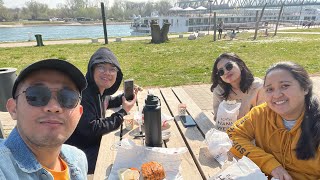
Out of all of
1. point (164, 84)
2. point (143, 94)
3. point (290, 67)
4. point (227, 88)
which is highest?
point (290, 67)

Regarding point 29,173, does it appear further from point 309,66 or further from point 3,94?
point 309,66

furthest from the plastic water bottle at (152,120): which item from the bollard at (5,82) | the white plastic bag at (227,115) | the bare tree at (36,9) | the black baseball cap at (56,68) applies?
the bare tree at (36,9)

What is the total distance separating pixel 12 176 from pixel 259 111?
1.52 metres

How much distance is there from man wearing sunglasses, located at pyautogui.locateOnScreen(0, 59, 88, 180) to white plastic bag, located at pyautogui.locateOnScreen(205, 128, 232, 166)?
3.02 feet

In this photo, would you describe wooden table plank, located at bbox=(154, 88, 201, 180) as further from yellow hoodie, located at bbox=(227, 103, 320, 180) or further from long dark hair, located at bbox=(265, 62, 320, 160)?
long dark hair, located at bbox=(265, 62, 320, 160)

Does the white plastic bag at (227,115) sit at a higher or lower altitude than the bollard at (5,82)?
higher

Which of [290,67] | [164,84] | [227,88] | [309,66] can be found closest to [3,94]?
[164,84]

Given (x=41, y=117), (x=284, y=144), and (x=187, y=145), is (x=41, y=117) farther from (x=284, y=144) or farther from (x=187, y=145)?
(x=284, y=144)

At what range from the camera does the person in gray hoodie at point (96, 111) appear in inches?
82.9

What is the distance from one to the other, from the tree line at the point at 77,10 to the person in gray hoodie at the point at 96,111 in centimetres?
6855

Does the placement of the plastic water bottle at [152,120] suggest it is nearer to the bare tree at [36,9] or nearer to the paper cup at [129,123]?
the paper cup at [129,123]

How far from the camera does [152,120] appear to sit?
1666 mm

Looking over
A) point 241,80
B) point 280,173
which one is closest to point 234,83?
point 241,80

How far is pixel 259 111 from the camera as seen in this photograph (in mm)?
1798
